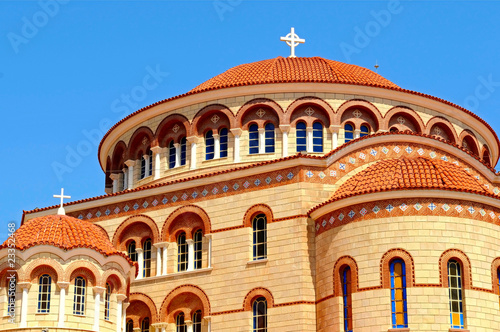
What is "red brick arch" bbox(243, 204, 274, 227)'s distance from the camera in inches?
1383

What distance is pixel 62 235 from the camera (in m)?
34.0

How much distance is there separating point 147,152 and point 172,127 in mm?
1552

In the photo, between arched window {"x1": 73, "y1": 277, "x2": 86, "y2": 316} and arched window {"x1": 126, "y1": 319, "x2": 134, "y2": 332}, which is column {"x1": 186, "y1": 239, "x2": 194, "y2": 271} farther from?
arched window {"x1": 73, "y1": 277, "x2": 86, "y2": 316}

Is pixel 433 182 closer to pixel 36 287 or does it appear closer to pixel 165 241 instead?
pixel 165 241

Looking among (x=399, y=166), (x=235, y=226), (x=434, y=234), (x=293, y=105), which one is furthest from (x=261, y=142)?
(x=434, y=234)

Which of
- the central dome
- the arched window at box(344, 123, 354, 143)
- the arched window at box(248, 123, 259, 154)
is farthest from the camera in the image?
the central dome

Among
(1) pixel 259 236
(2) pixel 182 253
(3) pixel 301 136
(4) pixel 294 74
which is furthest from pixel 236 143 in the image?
(1) pixel 259 236

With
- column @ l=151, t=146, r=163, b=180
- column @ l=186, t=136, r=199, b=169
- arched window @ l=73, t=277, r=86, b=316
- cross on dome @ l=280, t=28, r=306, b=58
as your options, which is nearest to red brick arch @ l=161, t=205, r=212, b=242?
column @ l=186, t=136, r=199, b=169

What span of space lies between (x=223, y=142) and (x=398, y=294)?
11331 mm

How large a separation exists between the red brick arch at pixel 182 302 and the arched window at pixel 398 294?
7.18 metres

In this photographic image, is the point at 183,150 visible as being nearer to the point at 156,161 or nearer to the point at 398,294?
the point at 156,161

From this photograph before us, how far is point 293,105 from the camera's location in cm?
3944

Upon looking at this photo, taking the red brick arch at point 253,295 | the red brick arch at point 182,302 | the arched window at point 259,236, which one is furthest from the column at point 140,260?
the red brick arch at point 253,295

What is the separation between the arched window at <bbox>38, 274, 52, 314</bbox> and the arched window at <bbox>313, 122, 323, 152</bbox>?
37.5ft
